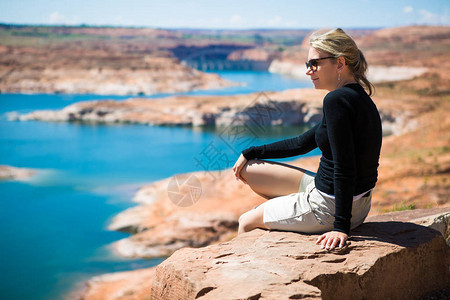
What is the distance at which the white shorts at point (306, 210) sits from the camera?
2.47 meters

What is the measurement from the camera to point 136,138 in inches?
1148

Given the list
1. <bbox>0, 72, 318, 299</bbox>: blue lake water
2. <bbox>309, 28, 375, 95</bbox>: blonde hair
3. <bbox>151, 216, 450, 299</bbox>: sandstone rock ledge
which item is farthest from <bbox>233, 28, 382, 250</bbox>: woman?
<bbox>0, 72, 318, 299</bbox>: blue lake water

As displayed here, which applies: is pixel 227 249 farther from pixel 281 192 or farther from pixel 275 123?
pixel 275 123

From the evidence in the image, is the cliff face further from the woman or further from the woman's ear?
the woman's ear

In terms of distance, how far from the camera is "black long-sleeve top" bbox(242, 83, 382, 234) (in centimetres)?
228

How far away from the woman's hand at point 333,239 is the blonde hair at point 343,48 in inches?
31.8

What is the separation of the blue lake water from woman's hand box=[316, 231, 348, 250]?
9.79 meters

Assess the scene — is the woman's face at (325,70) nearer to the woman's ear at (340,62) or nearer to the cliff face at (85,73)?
the woman's ear at (340,62)

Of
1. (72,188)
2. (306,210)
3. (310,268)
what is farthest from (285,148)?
(72,188)

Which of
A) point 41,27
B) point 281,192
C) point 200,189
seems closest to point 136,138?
point 200,189

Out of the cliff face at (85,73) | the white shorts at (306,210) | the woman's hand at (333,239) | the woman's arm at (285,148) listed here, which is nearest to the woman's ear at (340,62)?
the woman's arm at (285,148)

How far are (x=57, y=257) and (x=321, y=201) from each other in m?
12.3

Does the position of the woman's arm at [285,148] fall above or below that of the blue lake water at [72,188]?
above

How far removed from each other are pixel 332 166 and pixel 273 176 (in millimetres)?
459
